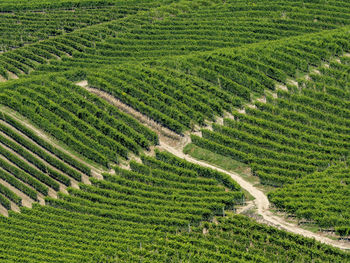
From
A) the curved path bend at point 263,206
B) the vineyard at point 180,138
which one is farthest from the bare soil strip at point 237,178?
the vineyard at point 180,138

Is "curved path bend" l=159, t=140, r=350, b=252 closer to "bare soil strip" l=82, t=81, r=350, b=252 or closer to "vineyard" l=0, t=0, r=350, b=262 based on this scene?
"bare soil strip" l=82, t=81, r=350, b=252

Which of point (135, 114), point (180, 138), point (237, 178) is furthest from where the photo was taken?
point (135, 114)

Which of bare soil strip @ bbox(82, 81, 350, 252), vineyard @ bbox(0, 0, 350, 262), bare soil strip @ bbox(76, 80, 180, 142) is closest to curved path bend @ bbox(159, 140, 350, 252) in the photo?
bare soil strip @ bbox(82, 81, 350, 252)

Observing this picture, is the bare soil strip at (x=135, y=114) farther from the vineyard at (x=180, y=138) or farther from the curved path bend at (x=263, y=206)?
the curved path bend at (x=263, y=206)

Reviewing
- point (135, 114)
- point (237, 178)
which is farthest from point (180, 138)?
point (237, 178)

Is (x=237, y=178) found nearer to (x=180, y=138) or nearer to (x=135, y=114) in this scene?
(x=180, y=138)

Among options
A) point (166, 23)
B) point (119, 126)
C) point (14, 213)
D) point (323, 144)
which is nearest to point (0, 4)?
point (166, 23)
